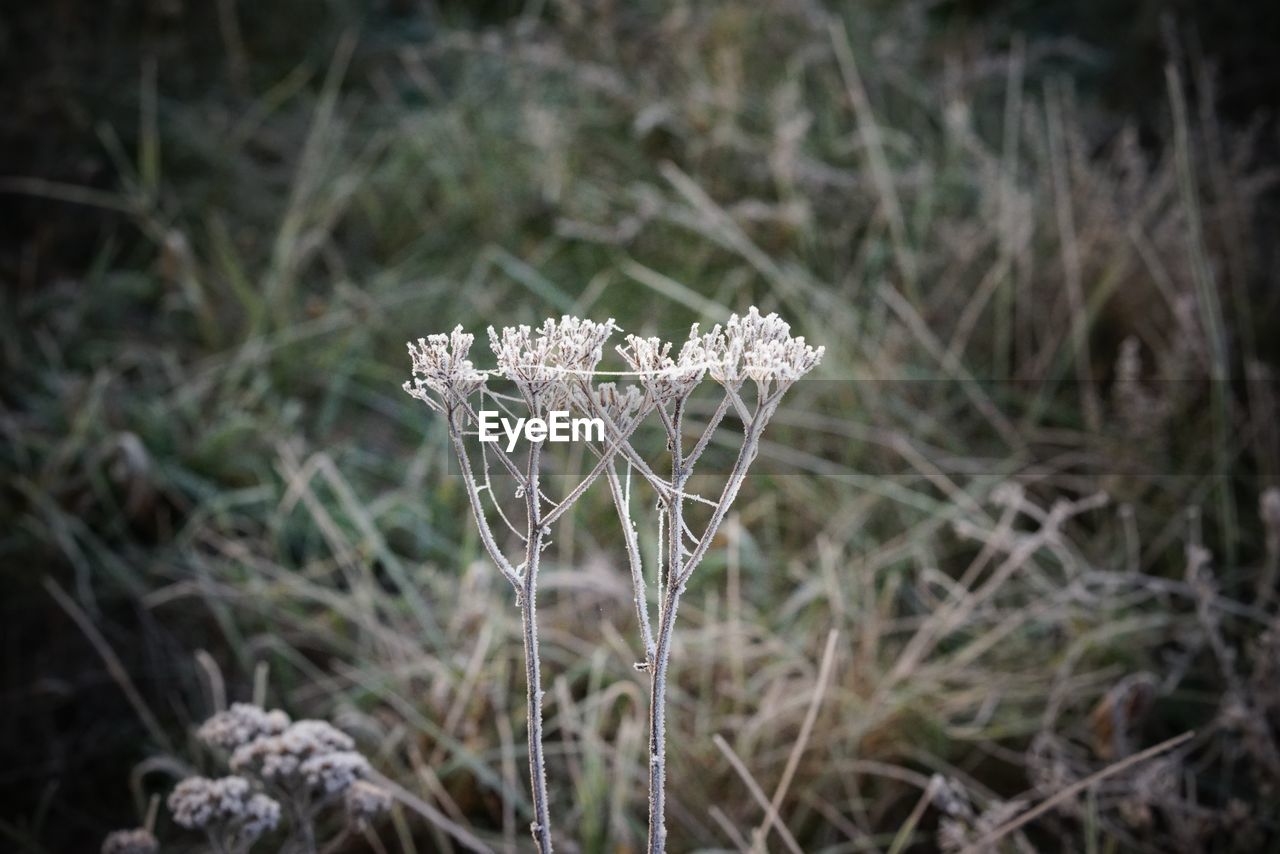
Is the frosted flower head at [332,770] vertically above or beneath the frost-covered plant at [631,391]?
beneath

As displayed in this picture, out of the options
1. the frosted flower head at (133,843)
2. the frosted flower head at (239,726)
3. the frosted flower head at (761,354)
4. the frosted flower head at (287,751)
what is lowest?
the frosted flower head at (133,843)

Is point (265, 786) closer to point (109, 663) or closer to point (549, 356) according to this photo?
point (549, 356)

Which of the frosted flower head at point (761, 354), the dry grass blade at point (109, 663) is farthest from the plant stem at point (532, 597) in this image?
the dry grass blade at point (109, 663)

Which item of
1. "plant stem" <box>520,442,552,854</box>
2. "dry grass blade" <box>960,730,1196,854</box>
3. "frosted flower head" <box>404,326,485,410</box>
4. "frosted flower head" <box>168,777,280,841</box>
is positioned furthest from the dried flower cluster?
"dry grass blade" <box>960,730,1196,854</box>

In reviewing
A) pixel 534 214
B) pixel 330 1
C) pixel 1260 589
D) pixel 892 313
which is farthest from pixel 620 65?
pixel 1260 589

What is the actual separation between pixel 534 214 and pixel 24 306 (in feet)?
3.37

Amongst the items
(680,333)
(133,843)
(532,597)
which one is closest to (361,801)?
(133,843)

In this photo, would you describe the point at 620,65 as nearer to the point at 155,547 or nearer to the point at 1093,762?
the point at 155,547

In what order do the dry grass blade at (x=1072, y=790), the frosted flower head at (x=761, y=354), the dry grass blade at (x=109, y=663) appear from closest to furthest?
the frosted flower head at (x=761, y=354) < the dry grass blade at (x=1072, y=790) < the dry grass blade at (x=109, y=663)

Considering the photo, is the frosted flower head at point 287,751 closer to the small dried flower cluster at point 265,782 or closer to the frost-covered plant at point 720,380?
the small dried flower cluster at point 265,782

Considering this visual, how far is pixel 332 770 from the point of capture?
863mm

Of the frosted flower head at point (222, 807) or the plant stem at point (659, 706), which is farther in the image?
the frosted flower head at point (222, 807)

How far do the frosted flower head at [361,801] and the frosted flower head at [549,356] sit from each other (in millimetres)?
444
